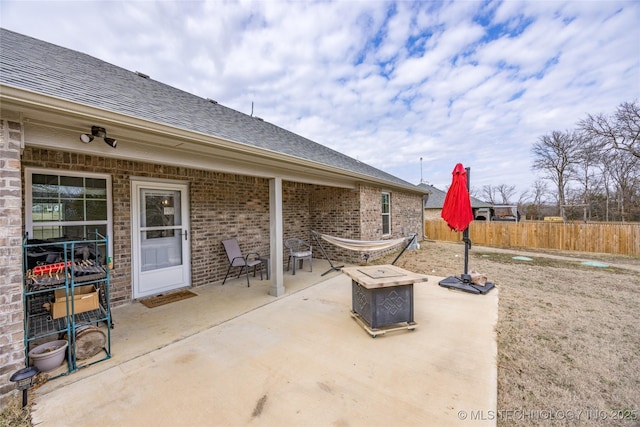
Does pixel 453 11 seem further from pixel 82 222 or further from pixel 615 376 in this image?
pixel 82 222

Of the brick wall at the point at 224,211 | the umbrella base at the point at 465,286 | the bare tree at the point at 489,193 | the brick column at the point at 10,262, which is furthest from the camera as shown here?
the bare tree at the point at 489,193

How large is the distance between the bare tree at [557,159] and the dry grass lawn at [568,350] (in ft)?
65.3

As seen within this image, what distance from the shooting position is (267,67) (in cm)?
774

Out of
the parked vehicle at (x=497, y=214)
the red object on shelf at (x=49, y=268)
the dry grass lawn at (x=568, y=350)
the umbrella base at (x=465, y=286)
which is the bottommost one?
the dry grass lawn at (x=568, y=350)

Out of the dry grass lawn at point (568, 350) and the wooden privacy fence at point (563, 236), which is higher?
the wooden privacy fence at point (563, 236)

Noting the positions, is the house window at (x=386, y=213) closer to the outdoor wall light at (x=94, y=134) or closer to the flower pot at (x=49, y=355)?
the outdoor wall light at (x=94, y=134)

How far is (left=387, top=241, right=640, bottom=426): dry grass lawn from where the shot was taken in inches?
75.0

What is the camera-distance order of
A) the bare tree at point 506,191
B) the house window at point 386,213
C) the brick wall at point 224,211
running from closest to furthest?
1. the brick wall at point 224,211
2. the house window at point 386,213
3. the bare tree at point 506,191

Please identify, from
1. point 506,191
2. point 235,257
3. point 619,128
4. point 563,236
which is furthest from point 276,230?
point 506,191

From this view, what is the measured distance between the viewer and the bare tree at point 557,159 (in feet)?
66.6

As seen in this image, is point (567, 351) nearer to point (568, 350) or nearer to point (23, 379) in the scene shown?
point (568, 350)

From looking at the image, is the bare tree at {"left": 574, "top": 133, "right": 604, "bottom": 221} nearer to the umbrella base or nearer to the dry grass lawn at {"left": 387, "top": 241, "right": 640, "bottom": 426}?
the dry grass lawn at {"left": 387, "top": 241, "right": 640, "bottom": 426}

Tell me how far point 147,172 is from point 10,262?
2573 mm

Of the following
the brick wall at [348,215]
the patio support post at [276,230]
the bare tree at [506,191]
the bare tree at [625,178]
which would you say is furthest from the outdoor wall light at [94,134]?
the bare tree at [506,191]
